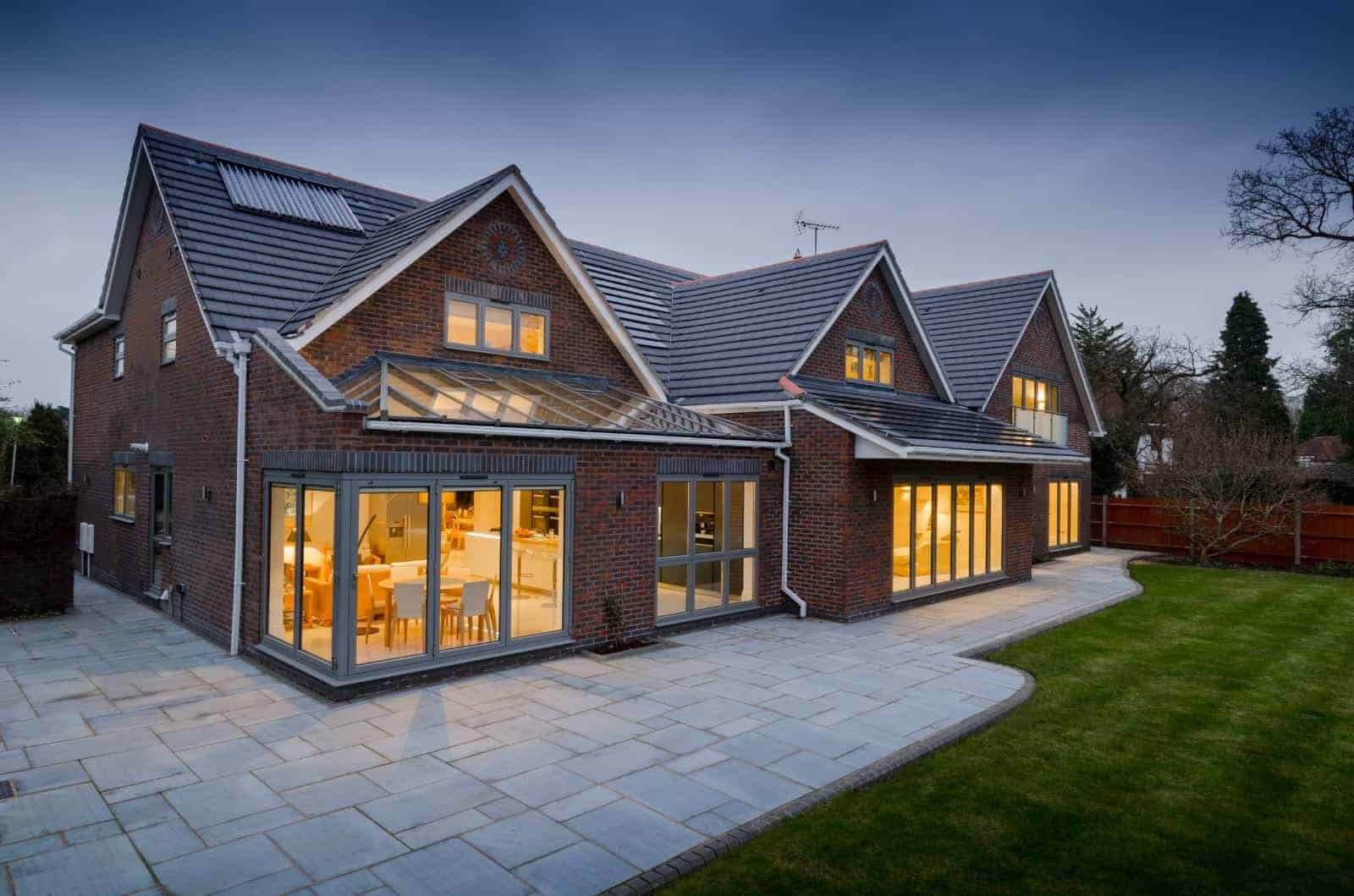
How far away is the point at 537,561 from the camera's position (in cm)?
973

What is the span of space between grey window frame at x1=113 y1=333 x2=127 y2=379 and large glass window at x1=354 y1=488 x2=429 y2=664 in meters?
9.56

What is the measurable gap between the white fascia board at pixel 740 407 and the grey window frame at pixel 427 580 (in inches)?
187

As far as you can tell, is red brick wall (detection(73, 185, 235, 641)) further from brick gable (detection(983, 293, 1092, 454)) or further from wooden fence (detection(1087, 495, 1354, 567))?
wooden fence (detection(1087, 495, 1354, 567))

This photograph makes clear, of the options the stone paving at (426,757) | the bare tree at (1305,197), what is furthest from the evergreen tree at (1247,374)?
the stone paving at (426,757)

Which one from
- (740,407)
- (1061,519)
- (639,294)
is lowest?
(1061,519)

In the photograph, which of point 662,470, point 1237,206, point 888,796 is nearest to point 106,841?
point 888,796

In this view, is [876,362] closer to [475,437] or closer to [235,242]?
[475,437]

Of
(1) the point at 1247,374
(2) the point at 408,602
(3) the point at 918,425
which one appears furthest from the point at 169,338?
(1) the point at 1247,374

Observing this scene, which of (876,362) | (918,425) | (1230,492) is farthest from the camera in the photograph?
(1230,492)

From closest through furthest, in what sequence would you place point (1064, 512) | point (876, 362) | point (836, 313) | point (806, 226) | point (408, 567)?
point (408, 567) < point (836, 313) < point (876, 362) < point (1064, 512) < point (806, 226)

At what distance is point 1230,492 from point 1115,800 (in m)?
19.0

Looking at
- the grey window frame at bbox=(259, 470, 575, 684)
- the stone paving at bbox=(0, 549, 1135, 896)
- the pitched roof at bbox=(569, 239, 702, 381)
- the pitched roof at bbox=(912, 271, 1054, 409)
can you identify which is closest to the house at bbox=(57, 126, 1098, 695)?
the grey window frame at bbox=(259, 470, 575, 684)

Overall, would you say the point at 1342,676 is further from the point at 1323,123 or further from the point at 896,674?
the point at 1323,123

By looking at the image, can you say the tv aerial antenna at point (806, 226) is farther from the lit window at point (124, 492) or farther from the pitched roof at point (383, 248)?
the lit window at point (124, 492)
